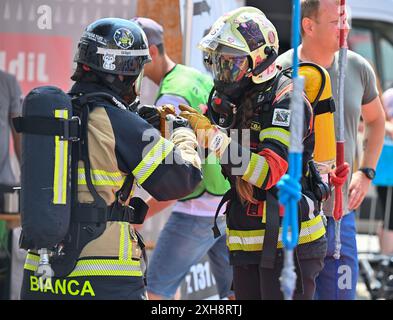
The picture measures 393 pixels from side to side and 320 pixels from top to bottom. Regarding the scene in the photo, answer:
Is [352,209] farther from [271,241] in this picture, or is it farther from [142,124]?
[142,124]

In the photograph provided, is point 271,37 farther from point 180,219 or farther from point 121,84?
point 180,219

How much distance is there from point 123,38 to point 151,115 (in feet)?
1.15

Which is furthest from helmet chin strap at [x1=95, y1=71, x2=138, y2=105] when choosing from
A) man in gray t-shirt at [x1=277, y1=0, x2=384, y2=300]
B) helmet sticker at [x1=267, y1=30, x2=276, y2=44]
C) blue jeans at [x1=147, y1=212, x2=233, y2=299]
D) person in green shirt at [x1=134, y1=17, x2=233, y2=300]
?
blue jeans at [x1=147, y1=212, x2=233, y2=299]

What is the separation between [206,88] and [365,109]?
916mm

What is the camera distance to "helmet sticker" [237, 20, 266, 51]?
382 cm

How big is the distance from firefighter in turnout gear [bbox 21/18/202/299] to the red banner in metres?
2.33

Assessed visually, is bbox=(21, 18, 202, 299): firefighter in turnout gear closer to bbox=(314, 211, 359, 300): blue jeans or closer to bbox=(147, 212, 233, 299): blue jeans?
bbox=(314, 211, 359, 300): blue jeans

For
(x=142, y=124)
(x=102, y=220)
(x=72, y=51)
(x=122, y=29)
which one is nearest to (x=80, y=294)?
(x=102, y=220)

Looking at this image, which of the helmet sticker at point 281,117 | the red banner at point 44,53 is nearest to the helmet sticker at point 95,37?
the helmet sticker at point 281,117

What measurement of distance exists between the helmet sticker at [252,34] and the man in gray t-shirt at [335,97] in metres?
0.70

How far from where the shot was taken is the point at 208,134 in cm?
365

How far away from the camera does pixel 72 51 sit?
19.1 feet

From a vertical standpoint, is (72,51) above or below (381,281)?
above

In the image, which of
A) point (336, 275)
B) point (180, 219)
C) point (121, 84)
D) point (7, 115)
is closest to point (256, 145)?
point (121, 84)
